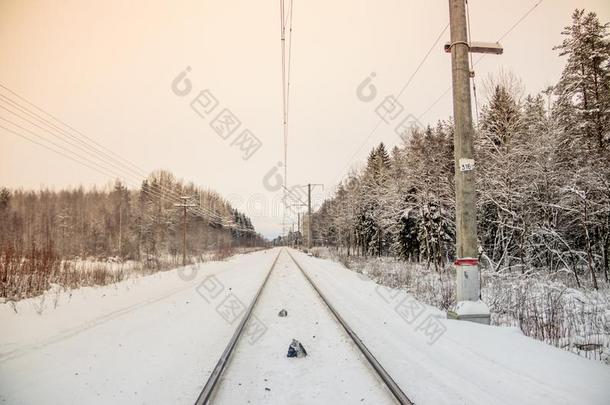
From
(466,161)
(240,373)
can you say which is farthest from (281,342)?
(466,161)

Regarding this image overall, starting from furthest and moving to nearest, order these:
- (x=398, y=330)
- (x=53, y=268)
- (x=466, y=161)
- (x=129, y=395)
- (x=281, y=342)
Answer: (x=53, y=268) → (x=466, y=161) → (x=398, y=330) → (x=281, y=342) → (x=129, y=395)

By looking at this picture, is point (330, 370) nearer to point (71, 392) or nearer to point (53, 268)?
point (71, 392)

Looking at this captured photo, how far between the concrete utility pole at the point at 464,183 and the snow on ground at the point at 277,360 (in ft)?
1.82

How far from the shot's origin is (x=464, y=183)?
22.7 ft

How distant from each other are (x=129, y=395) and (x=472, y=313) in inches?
232

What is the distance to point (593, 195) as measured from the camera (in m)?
15.7

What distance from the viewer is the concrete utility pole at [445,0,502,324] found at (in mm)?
6699

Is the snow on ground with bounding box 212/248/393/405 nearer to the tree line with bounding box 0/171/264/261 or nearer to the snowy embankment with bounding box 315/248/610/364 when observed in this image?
the snowy embankment with bounding box 315/248/610/364

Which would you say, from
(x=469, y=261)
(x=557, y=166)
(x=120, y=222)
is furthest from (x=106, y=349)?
(x=120, y=222)

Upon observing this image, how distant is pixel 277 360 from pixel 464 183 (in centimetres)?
498

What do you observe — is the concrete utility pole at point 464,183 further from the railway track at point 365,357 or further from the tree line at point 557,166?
the tree line at point 557,166

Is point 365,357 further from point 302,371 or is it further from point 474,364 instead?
point 474,364

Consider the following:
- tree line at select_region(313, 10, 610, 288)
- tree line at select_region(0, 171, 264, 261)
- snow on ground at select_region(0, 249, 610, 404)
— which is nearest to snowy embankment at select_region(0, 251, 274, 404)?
snow on ground at select_region(0, 249, 610, 404)

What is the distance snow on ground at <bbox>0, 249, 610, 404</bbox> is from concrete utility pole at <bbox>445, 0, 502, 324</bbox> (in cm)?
55
